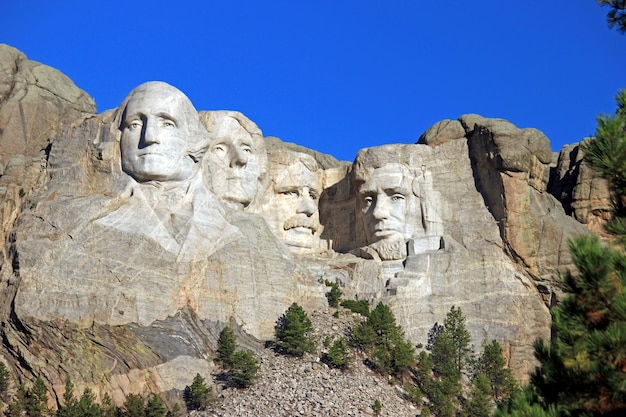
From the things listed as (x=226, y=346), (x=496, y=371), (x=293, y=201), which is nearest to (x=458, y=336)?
(x=496, y=371)

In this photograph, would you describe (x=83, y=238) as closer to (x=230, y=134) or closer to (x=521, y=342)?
(x=230, y=134)

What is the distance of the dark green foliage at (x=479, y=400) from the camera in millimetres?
33062

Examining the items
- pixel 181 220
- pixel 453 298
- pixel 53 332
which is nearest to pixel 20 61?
pixel 181 220

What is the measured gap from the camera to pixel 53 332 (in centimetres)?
3166

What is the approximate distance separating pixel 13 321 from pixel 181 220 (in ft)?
17.4

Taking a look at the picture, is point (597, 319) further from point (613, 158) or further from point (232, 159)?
point (232, 159)

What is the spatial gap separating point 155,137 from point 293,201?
21.7 feet

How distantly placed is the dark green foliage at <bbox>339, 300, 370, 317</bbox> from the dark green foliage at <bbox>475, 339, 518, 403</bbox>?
342 centimetres

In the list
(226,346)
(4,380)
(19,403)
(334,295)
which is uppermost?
(334,295)

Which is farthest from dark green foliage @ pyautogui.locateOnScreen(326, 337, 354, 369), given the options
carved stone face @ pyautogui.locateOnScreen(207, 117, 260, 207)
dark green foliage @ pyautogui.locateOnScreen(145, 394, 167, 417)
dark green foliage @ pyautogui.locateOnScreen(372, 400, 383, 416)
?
carved stone face @ pyautogui.locateOnScreen(207, 117, 260, 207)

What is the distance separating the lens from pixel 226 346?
108ft

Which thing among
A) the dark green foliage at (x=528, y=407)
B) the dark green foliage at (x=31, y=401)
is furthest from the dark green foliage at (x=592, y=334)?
the dark green foliage at (x=31, y=401)

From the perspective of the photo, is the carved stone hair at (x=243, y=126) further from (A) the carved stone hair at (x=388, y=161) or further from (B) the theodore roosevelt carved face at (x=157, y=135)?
(A) the carved stone hair at (x=388, y=161)

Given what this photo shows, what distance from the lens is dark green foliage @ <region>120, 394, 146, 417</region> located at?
1193 inches
